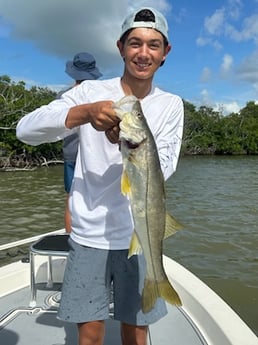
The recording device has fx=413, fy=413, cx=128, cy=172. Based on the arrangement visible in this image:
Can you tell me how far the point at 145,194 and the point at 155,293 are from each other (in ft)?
1.72

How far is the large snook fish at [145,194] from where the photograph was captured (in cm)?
181

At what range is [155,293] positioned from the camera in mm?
2092

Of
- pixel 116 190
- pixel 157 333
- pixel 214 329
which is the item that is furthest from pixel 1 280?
pixel 116 190

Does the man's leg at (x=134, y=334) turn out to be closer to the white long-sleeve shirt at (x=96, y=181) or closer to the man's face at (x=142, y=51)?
the white long-sleeve shirt at (x=96, y=181)

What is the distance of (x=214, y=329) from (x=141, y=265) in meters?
1.21

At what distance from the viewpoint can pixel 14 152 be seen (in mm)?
38531

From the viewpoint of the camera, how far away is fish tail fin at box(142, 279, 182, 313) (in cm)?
208

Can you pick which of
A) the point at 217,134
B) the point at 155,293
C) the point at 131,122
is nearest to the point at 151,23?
the point at 131,122

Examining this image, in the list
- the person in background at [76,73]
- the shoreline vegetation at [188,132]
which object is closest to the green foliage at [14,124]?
the shoreline vegetation at [188,132]

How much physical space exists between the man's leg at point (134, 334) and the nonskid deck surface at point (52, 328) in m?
0.79

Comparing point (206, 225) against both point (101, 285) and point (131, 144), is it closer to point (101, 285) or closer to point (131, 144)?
point (101, 285)

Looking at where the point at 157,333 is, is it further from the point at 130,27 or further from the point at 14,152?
the point at 14,152

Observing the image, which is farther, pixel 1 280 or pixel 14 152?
pixel 14 152

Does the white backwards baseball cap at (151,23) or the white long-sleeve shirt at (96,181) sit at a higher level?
the white backwards baseball cap at (151,23)
